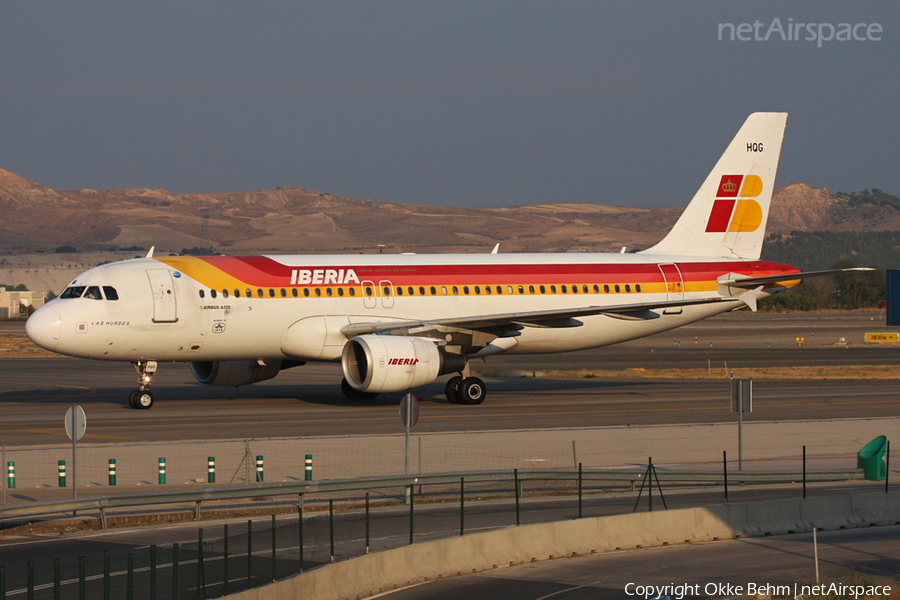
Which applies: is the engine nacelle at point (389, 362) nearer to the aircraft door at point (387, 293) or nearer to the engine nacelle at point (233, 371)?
the aircraft door at point (387, 293)

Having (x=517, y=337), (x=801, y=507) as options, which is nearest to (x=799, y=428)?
(x=517, y=337)

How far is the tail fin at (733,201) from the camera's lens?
4234 centimetres

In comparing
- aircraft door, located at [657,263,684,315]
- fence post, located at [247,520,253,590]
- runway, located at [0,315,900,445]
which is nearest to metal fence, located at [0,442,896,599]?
fence post, located at [247,520,253,590]

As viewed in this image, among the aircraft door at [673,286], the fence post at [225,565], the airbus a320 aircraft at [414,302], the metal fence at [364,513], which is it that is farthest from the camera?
the aircraft door at [673,286]

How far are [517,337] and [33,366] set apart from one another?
30.0 m

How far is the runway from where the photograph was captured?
3138cm

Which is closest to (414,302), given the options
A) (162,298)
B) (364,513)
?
(162,298)

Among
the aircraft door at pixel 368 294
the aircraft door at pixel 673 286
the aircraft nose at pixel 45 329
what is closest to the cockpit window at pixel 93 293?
the aircraft nose at pixel 45 329

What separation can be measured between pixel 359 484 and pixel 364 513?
90 centimetres

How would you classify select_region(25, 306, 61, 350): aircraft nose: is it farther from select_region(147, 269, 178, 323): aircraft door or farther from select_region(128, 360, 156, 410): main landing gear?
select_region(128, 360, 156, 410): main landing gear

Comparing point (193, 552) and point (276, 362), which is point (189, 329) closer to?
point (276, 362)

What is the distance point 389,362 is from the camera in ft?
109

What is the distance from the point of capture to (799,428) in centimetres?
3155

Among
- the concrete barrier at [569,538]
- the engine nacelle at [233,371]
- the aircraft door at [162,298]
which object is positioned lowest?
the concrete barrier at [569,538]
